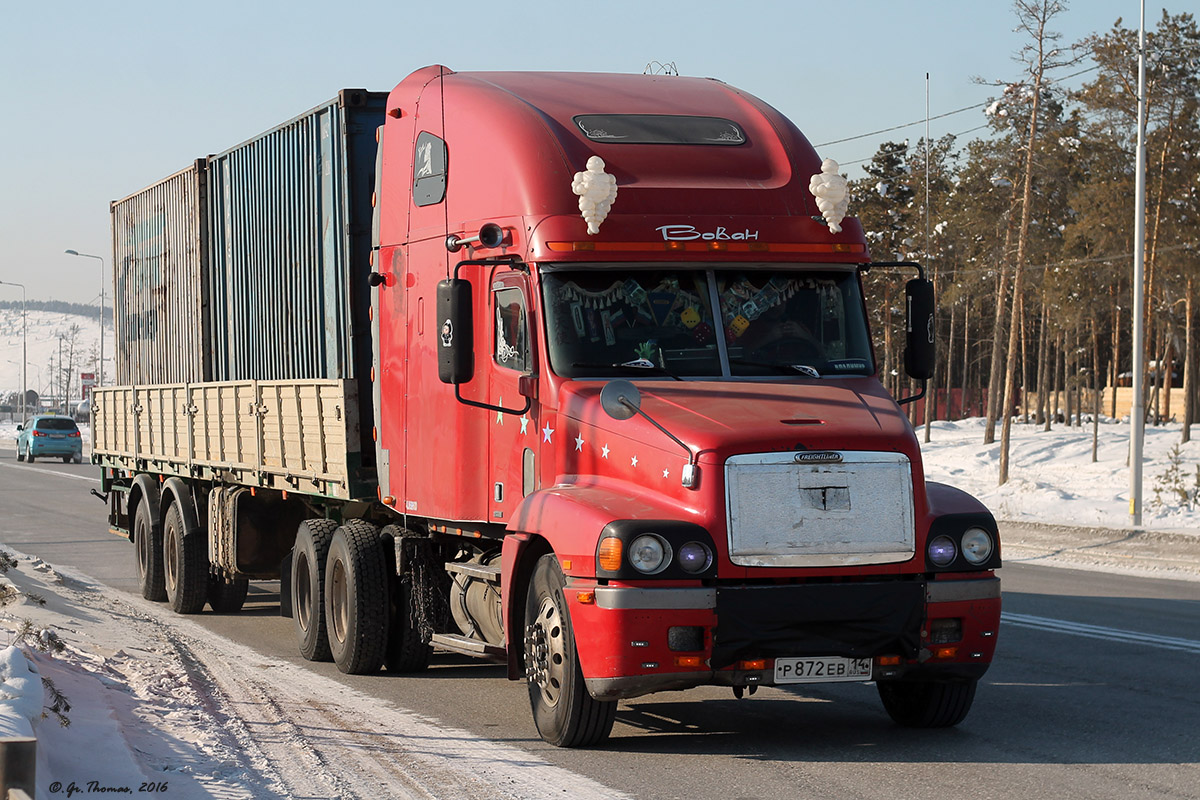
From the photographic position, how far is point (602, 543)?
7340 mm

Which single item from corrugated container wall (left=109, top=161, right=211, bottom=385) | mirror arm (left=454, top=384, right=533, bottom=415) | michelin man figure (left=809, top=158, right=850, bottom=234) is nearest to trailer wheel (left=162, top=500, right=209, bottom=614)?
corrugated container wall (left=109, top=161, right=211, bottom=385)

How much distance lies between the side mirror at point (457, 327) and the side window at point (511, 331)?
399mm

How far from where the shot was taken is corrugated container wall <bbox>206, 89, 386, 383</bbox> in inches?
446

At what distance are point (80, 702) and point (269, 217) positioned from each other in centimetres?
585

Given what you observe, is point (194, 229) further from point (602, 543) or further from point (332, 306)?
point (602, 543)

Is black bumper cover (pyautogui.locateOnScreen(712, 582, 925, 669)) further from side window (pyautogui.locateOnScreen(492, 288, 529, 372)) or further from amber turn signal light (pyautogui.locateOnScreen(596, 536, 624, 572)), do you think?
side window (pyautogui.locateOnScreen(492, 288, 529, 372))

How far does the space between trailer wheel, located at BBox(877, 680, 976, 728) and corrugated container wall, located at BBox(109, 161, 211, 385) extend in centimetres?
863

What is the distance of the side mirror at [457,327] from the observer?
8258 mm

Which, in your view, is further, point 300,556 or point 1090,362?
point 1090,362

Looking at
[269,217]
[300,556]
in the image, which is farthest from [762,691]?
[269,217]

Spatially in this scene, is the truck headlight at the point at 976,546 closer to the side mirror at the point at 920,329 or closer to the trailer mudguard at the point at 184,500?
the side mirror at the point at 920,329

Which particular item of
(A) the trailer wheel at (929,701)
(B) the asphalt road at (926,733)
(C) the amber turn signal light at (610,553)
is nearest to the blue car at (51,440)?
(B) the asphalt road at (926,733)

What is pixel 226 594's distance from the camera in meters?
15.0

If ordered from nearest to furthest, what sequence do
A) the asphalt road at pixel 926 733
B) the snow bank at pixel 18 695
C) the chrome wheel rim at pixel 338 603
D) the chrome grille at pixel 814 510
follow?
the snow bank at pixel 18 695, the asphalt road at pixel 926 733, the chrome grille at pixel 814 510, the chrome wheel rim at pixel 338 603
